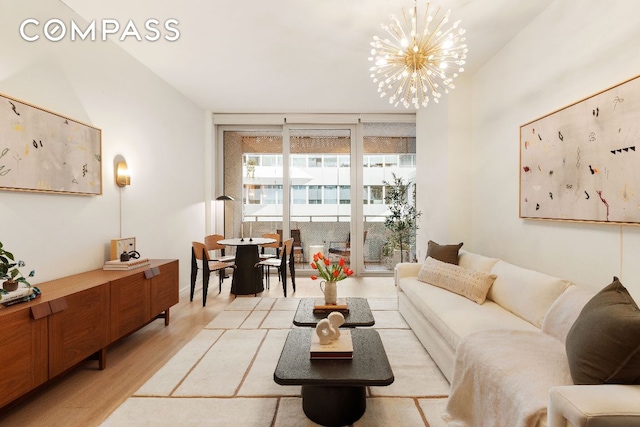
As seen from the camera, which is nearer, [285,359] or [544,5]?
[285,359]

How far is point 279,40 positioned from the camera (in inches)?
132

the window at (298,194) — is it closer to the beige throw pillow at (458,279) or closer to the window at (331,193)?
the window at (331,193)

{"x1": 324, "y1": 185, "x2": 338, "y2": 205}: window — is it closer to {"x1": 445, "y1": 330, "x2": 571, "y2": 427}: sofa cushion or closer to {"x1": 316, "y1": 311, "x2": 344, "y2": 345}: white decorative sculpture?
{"x1": 316, "y1": 311, "x2": 344, "y2": 345}: white decorative sculpture

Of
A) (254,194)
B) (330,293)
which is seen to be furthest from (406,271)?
(254,194)

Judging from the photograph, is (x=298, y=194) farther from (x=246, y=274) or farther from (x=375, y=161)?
(x=246, y=274)

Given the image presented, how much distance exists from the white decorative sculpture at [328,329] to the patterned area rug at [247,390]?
0.48m

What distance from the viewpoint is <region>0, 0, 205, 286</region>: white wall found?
93.3 inches

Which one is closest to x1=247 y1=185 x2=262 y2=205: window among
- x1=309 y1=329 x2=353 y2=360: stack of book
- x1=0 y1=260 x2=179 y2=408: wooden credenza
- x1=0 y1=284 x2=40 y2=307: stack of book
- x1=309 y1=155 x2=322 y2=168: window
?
x1=309 y1=155 x2=322 y2=168: window

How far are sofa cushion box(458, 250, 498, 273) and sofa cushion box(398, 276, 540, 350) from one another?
389 mm

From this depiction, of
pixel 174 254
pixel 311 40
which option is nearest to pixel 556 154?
pixel 311 40

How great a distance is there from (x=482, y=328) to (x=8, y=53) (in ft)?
12.5

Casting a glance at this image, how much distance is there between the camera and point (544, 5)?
9.26ft

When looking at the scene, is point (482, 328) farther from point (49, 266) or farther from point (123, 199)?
point (123, 199)

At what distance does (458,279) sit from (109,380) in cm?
299
